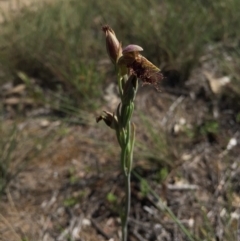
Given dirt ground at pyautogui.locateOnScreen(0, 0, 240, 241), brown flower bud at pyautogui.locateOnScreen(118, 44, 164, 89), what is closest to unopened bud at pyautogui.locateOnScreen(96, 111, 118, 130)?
brown flower bud at pyautogui.locateOnScreen(118, 44, 164, 89)

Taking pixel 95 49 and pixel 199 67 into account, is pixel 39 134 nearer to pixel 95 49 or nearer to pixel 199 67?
pixel 95 49

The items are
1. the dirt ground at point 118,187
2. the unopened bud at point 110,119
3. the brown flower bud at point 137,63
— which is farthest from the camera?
the dirt ground at point 118,187

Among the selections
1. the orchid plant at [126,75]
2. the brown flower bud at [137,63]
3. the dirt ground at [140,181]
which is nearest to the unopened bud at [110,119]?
the orchid plant at [126,75]

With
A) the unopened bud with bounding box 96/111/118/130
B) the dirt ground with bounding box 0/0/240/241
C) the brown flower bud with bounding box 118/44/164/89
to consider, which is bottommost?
the dirt ground with bounding box 0/0/240/241

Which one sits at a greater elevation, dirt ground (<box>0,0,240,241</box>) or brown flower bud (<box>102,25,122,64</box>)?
brown flower bud (<box>102,25,122,64</box>)

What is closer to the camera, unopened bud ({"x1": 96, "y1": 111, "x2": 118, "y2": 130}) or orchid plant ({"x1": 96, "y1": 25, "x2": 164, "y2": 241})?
orchid plant ({"x1": 96, "y1": 25, "x2": 164, "y2": 241})

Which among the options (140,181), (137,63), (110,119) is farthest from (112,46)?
(140,181)

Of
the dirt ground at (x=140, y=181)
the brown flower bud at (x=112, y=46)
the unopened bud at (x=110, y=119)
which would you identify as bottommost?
the dirt ground at (x=140, y=181)

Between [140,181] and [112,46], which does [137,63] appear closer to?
[112,46]

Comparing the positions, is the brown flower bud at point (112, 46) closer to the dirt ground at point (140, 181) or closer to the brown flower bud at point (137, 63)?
the brown flower bud at point (137, 63)

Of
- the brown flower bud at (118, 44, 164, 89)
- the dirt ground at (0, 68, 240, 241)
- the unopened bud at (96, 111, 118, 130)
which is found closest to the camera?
the brown flower bud at (118, 44, 164, 89)

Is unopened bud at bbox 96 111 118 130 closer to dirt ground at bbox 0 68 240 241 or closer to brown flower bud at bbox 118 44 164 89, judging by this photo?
brown flower bud at bbox 118 44 164 89

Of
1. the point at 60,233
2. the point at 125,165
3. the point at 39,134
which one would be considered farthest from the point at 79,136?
the point at 125,165

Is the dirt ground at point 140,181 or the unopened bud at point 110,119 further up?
the unopened bud at point 110,119
